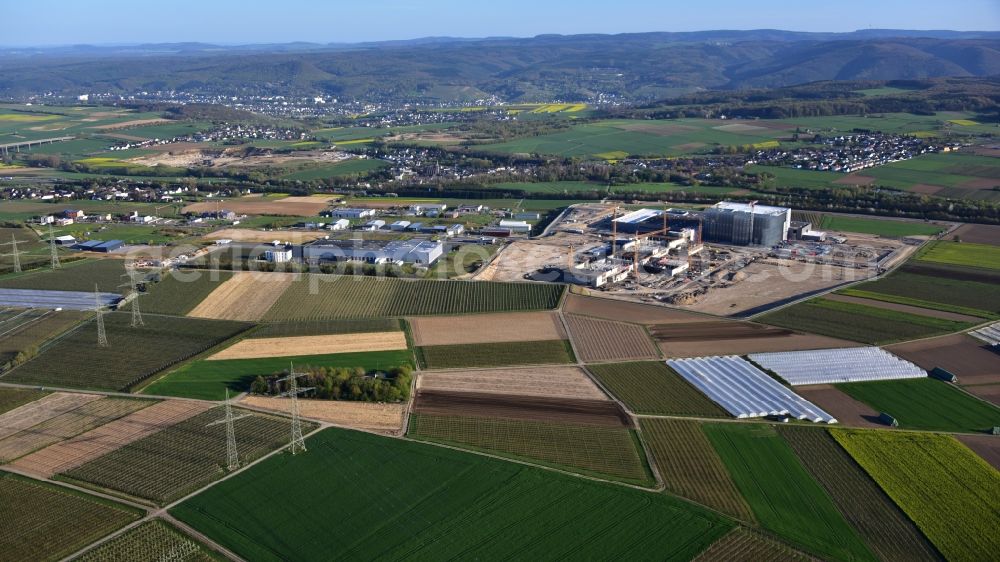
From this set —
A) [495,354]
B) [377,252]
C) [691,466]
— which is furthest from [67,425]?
[377,252]

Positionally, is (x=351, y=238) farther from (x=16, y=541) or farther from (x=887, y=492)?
(x=887, y=492)

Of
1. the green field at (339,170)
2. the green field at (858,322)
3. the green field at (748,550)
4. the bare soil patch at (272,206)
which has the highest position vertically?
the green field at (339,170)

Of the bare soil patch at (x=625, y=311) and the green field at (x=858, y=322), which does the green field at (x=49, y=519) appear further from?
the green field at (x=858, y=322)

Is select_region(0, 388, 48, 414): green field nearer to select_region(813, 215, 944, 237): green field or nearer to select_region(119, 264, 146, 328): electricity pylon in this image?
select_region(119, 264, 146, 328): electricity pylon

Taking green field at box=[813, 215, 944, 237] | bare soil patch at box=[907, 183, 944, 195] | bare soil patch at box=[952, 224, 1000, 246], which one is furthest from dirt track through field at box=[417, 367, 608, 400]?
bare soil patch at box=[907, 183, 944, 195]

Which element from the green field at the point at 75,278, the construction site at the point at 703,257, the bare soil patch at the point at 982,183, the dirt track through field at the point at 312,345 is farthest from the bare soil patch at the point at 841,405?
the bare soil patch at the point at 982,183

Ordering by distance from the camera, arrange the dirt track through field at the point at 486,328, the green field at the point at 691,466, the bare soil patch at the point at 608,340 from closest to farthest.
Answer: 1. the green field at the point at 691,466
2. the bare soil patch at the point at 608,340
3. the dirt track through field at the point at 486,328
